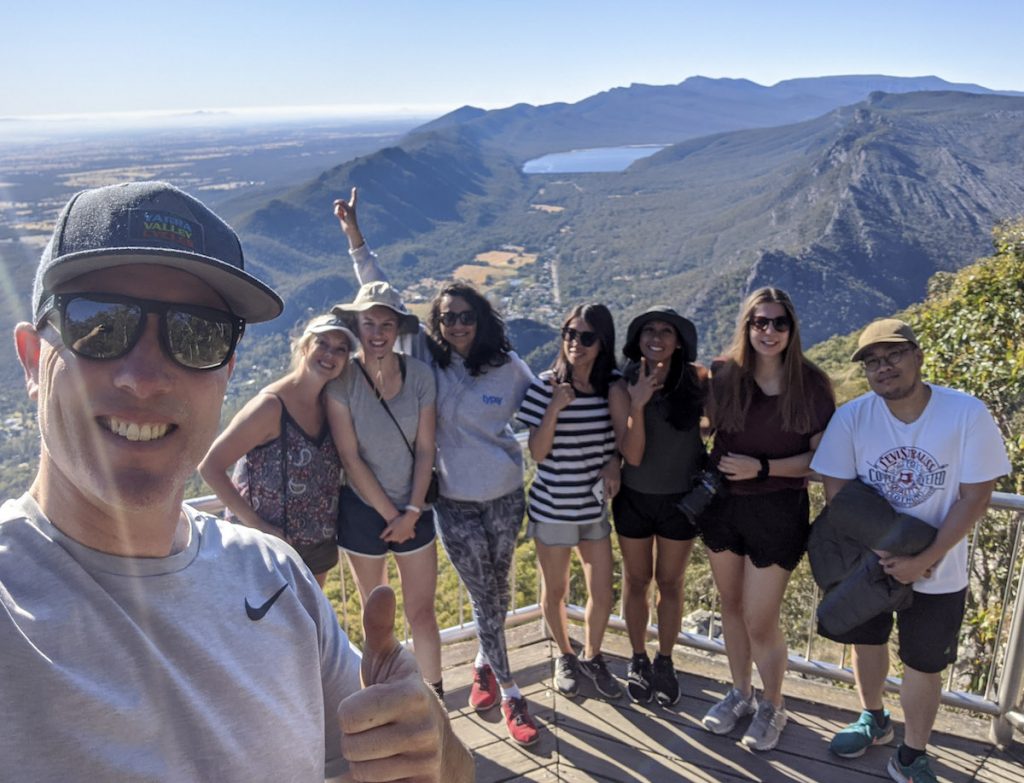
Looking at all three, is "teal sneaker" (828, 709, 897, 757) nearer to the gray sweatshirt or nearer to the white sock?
the white sock

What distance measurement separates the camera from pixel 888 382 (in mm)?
2482

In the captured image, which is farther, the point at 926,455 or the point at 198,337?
the point at 926,455

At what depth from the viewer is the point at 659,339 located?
2.89 meters

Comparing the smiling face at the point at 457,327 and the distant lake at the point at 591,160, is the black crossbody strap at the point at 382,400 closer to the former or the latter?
the smiling face at the point at 457,327

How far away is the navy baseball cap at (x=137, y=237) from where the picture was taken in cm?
100

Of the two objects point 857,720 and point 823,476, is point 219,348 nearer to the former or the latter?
point 823,476

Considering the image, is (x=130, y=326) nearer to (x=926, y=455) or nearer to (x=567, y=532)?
(x=567, y=532)

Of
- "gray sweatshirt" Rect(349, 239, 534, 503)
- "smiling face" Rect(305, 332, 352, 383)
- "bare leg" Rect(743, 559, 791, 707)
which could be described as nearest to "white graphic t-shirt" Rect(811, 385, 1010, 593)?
"bare leg" Rect(743, 559, 791, 707)

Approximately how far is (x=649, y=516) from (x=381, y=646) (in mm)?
2177

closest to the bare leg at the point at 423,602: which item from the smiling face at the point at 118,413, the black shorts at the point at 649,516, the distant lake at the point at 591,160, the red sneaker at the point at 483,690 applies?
the red sneaker at the point at 483,690

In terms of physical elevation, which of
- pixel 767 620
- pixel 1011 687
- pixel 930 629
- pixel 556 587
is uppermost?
pixel 930 629

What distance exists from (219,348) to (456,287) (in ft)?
6.04

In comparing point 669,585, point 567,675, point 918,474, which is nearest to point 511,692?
point 567,675

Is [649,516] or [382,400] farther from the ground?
[382,400]
